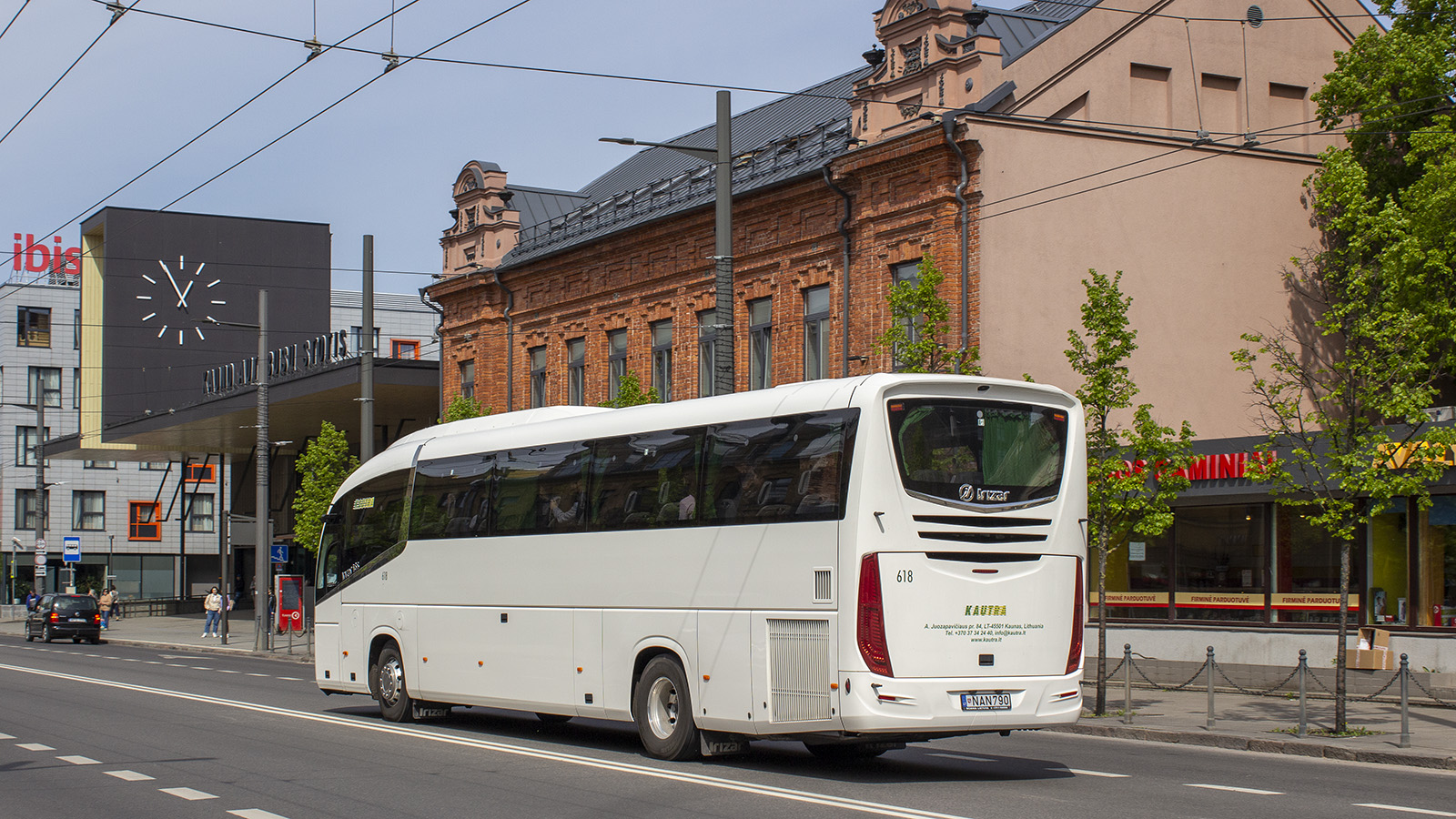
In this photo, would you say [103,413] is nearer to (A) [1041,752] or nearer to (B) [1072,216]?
(B) [1072,216]

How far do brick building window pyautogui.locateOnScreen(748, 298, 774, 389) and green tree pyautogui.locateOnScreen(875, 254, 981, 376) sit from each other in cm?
665

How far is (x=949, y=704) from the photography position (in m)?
11.9

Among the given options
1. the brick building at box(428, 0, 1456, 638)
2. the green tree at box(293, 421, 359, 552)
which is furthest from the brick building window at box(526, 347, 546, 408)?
the brick building at box(428, 0, 1456, 638)

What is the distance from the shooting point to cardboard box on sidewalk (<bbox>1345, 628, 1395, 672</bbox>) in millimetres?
21859

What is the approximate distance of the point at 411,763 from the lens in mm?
13203

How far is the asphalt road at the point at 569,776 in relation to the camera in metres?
10.5

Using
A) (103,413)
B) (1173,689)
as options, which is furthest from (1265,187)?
(103,413)

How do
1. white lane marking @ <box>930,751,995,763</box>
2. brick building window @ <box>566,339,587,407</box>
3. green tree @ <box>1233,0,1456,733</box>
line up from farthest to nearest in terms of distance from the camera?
brick building window @ <box>566,339,587,407</box> < green tree @ <box>1233,0,1456,733</box> < white lane marking @ <box>930,751,995,763</box>

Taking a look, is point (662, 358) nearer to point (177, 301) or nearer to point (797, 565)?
point (797, 565)

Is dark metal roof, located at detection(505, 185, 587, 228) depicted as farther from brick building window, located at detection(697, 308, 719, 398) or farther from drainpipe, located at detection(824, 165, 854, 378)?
drainpipe, located at detection(824, 165, 854, 378)

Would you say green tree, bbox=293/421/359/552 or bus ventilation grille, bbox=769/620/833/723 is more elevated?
green tree, bbox=293/421/359/552

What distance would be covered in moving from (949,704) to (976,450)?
2035mm

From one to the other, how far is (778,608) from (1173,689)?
13.0 metres

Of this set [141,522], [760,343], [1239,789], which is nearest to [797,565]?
[1239,789]
